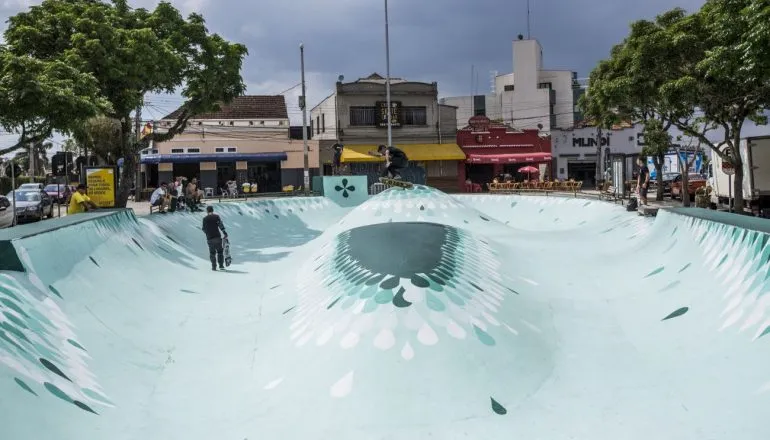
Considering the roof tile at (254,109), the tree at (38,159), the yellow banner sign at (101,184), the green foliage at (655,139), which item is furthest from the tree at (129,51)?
the tree at (38,159)

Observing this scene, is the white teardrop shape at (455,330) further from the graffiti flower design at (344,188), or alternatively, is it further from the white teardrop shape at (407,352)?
the graffiti flower design at (344,188)

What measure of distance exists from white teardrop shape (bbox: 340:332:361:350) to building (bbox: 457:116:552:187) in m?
41.6

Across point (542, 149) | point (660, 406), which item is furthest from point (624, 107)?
point (660, 406)

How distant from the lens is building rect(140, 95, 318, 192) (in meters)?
46.2

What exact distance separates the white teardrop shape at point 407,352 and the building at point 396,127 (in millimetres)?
38935

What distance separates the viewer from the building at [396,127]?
47344mm

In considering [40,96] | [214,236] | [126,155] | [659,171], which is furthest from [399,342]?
[659,171]

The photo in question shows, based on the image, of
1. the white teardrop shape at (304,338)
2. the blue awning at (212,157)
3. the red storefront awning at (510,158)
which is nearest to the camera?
the white teardrop shape at (304,338)

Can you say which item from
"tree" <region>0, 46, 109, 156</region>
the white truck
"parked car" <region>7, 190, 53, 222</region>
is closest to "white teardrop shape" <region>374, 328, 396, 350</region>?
"tree" <region>0, 46, 109, 156</region>

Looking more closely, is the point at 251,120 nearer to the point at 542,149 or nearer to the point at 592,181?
the point at 542,149

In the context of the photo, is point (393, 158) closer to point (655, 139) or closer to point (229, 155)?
point (655, 139)

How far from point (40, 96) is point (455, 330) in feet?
43.2

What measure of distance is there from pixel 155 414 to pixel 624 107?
27.8 m

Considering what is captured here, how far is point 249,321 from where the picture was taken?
1039 cm
